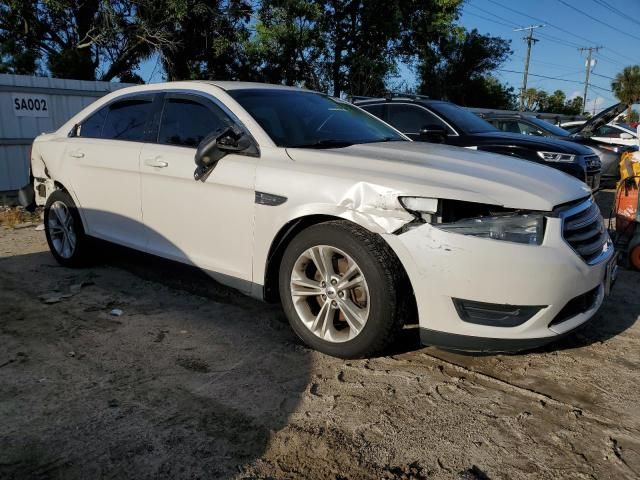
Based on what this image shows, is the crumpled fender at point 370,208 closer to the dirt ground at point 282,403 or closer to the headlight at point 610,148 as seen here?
the dirt ground at point 282,403

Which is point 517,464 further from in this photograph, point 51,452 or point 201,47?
point 201,47

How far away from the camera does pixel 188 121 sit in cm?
407

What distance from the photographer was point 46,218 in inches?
210

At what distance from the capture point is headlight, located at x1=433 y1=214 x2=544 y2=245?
279cm

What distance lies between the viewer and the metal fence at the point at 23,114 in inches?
363

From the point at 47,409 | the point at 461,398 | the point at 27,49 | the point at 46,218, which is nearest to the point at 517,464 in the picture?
the point at 461,398

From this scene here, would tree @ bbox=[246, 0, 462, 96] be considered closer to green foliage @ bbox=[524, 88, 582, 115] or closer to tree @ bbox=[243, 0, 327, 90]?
tree @ bbox=[243, 0, 327, 90]

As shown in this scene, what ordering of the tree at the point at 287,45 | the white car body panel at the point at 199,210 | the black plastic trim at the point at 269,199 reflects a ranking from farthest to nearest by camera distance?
the tree at the point at 287,45
the white car body panel at the point at 199,210
the black plastic trim at the point at 269,199

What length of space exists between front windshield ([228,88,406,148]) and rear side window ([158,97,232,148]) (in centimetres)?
19

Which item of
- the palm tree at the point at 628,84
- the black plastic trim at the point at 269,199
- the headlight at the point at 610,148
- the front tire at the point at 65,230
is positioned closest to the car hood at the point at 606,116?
the headlight at the point at 610,148

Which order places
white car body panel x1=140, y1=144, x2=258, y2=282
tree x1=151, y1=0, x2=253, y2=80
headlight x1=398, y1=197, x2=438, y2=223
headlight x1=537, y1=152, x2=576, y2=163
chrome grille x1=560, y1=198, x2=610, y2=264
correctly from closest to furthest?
1. headlight x1=398, y1=197, x2=438, y2=223
2. chrome grille x1=560, y1=198, x2=610, y2=264
3. white car body panel x1=140, y1=144, x2=258, y2=282
4. headlight x1=537, y1=152, x2=576, y2=163
5. tree x1=151, y1=0, x2=253, y2=80

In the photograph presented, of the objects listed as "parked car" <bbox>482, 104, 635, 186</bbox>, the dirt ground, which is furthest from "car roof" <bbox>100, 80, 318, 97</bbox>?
"parked car" <bbox>482, 104, 635, 186</bbox>

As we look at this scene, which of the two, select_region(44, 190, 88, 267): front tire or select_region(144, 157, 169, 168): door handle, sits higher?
select_region(144, 157, 169, 168): door handle

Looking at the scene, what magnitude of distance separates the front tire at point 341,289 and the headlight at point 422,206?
24 cm
